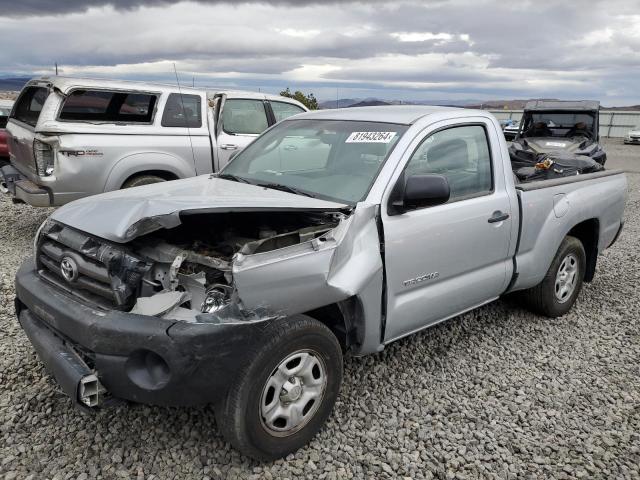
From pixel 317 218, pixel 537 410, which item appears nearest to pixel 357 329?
pixel 317 218

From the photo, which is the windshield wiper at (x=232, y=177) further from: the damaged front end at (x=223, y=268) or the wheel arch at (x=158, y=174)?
the wheel arch at (x=158, y=174)

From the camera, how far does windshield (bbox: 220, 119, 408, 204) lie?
3.26m

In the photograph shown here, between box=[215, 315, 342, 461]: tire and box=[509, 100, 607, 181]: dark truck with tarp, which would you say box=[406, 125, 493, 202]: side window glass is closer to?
box=[215, 315, 342, 461]: tire

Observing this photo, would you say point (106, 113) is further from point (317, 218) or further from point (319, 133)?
point (317, 218)

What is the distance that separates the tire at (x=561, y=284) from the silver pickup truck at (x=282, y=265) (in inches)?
18.9

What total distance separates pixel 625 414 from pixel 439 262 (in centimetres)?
153

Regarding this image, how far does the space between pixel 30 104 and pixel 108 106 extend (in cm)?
104

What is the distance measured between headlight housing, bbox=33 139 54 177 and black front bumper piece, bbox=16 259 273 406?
401cm

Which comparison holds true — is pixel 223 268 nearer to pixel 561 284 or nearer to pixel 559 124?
pixel 561 284

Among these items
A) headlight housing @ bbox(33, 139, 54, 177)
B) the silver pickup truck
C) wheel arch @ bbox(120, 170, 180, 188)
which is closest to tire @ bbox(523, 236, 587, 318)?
the silver pickup truck

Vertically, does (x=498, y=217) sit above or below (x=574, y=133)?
below

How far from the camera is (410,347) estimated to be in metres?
4.04

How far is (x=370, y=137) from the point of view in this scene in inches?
137

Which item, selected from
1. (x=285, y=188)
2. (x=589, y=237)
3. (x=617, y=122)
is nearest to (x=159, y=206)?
(x=285, y=188)
